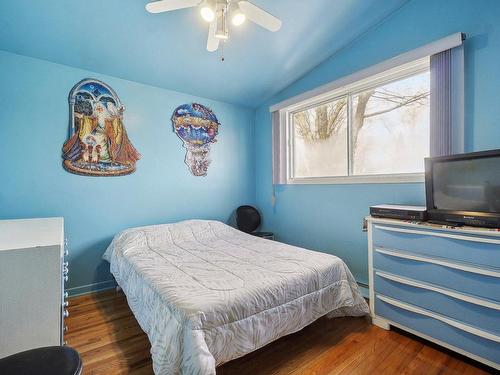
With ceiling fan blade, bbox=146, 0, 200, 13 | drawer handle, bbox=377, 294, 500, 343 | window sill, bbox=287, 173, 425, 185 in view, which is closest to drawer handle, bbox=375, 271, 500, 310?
drawer handle, bbox=377, 294, 500, 343

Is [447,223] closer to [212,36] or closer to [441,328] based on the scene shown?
[441,328]

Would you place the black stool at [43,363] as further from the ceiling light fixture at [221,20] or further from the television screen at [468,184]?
the television screen at [468,184]

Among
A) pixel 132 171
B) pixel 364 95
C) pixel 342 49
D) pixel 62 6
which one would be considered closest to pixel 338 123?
pixel 364 95

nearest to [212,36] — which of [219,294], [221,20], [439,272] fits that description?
[221,20]

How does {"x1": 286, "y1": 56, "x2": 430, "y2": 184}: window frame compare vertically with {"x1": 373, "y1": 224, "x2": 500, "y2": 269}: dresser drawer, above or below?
above

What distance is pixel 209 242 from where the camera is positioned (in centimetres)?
264

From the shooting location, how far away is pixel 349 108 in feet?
8.93

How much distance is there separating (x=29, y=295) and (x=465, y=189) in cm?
252

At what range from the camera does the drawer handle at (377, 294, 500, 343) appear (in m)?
1.42

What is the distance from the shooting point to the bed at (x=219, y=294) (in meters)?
1.25

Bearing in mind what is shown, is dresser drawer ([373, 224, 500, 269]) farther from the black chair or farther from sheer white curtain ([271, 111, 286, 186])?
the black chair

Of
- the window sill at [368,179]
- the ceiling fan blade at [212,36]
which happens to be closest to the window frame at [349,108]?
the window sill at [368,179]

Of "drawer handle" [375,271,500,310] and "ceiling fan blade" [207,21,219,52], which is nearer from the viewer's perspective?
"drawer handle" [375,271,500,310]

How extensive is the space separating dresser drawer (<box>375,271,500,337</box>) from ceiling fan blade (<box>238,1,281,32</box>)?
2.06m
